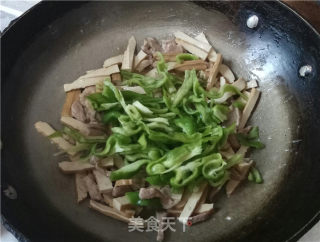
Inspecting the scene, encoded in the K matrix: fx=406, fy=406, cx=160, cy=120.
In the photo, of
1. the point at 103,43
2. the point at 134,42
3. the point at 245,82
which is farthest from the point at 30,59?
the point at 245,82

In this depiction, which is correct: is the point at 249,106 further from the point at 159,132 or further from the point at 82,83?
the point at 82,83

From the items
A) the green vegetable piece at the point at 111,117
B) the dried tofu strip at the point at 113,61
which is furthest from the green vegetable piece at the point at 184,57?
the green vegetable piece at the point at 111,117

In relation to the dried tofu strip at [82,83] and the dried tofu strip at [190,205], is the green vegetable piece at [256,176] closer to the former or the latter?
the dried tofu strip at [190,205]

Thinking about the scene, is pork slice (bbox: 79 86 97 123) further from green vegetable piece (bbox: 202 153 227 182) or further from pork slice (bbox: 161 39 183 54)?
green vegetable piece (bbox: 202 153 227 182)

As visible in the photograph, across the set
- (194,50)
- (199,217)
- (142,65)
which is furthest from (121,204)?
(194,50)

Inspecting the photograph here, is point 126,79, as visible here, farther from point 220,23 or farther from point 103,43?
point 220,23

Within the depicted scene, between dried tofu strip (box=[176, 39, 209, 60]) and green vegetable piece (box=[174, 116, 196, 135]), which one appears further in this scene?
dried tofu strip (box=[176, 39, 209, 60])

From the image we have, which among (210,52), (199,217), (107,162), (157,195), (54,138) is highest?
(210,52)

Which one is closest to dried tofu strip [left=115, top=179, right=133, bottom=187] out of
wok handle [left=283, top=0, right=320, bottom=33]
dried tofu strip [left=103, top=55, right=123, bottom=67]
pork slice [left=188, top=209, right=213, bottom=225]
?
pork slice [left=188, top=209, right=213, bottom=225]
